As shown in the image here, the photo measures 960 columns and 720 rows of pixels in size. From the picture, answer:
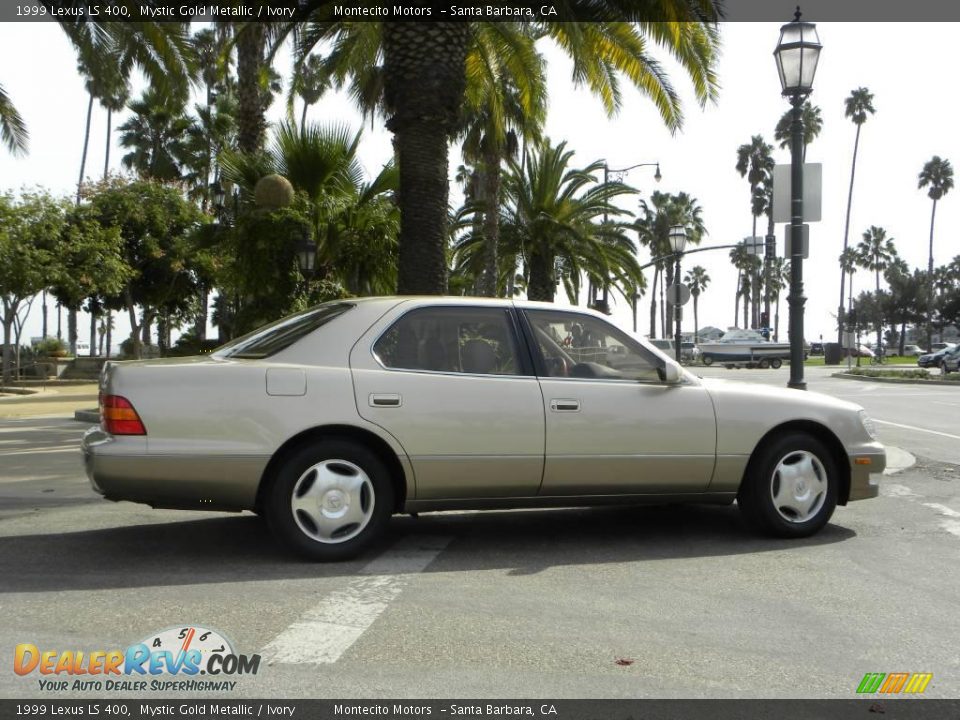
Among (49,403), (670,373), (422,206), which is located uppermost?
(422,206)

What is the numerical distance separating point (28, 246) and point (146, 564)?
24.8 metres

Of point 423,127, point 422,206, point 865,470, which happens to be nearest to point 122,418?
point 865,470

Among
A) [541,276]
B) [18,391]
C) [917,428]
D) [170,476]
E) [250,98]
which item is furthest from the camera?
[541,276]

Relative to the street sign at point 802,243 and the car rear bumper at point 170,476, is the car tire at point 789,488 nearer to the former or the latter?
the car rear bumper at point 170,476

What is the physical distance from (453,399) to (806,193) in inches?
313

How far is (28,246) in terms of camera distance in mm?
27531

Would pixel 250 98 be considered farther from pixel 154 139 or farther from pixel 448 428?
pixel 154 139

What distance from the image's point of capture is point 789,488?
632 centimetres

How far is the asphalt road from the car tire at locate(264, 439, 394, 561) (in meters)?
0.16

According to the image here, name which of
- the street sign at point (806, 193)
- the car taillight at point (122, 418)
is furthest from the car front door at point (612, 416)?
the street sign at point (806, 193)

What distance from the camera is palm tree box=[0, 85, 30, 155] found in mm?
16594

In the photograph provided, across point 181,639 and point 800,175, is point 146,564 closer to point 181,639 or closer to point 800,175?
point 181,639

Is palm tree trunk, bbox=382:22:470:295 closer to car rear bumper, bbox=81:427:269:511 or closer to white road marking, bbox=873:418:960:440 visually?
car rear bumper, bbox=81:427:269:511

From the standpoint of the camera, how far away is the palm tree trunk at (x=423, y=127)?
39.5ft
